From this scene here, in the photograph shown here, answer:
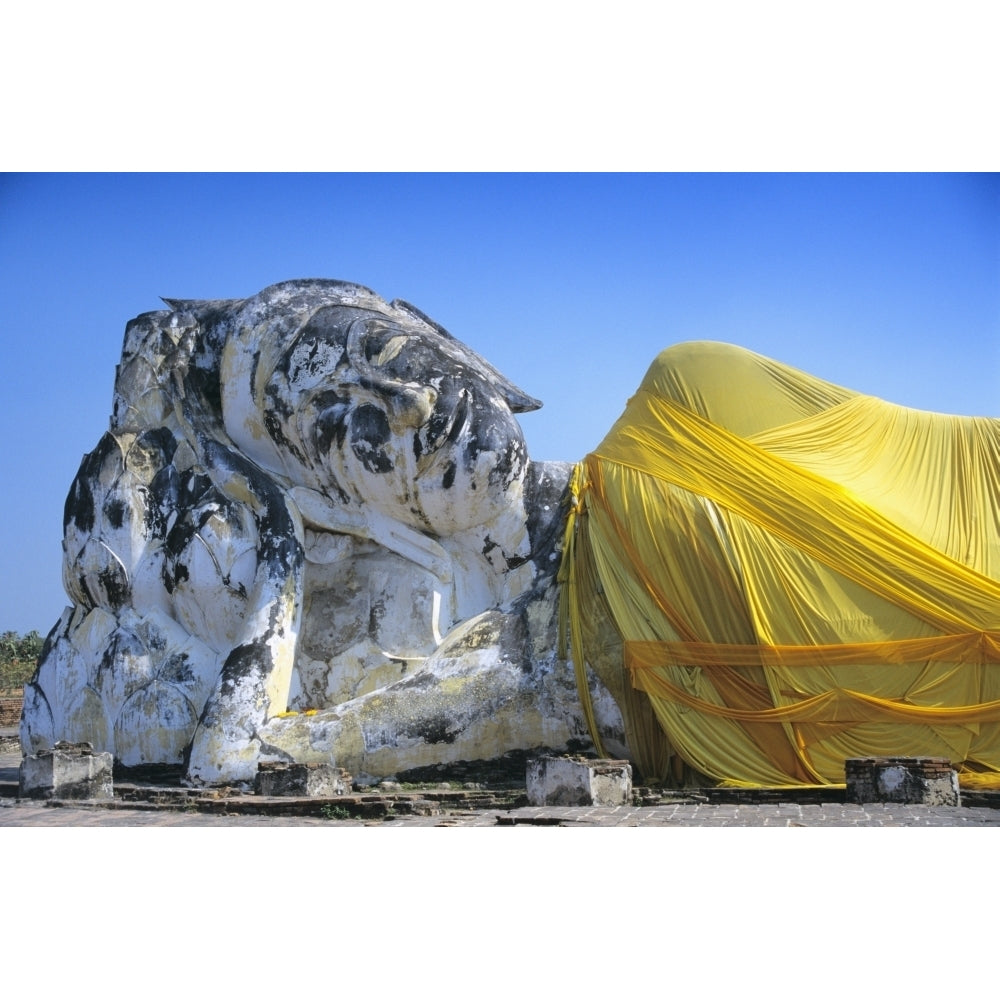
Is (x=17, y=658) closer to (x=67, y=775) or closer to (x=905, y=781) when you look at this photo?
(x=67, y=775)

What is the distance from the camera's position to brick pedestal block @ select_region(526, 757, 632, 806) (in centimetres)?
972

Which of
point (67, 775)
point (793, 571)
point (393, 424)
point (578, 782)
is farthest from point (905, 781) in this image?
point (67, 775)

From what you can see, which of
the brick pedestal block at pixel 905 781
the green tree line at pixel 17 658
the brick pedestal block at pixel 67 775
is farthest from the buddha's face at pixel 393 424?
the green tree line at pixel 17 658

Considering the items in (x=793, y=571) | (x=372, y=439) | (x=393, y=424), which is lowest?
(x=793, y=571)

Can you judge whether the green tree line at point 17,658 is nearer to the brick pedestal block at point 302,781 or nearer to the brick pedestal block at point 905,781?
the brick pedestal block at point 302,781

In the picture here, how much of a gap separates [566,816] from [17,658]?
25.7 meters

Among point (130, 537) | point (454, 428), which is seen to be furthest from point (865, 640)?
point (130, 537)

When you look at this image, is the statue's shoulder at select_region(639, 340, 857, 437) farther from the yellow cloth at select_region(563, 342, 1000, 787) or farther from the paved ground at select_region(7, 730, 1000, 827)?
the paved ground at select_region(7, 730, 1000, 827)

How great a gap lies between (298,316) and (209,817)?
189 inches

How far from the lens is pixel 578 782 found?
9.76 meters

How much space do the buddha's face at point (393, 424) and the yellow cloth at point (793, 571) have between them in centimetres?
93

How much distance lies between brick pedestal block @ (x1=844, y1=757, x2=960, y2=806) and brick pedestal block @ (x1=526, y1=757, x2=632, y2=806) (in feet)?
4.97

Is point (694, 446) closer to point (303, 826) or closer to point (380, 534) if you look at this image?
point (380, 534)

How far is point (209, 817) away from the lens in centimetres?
989
